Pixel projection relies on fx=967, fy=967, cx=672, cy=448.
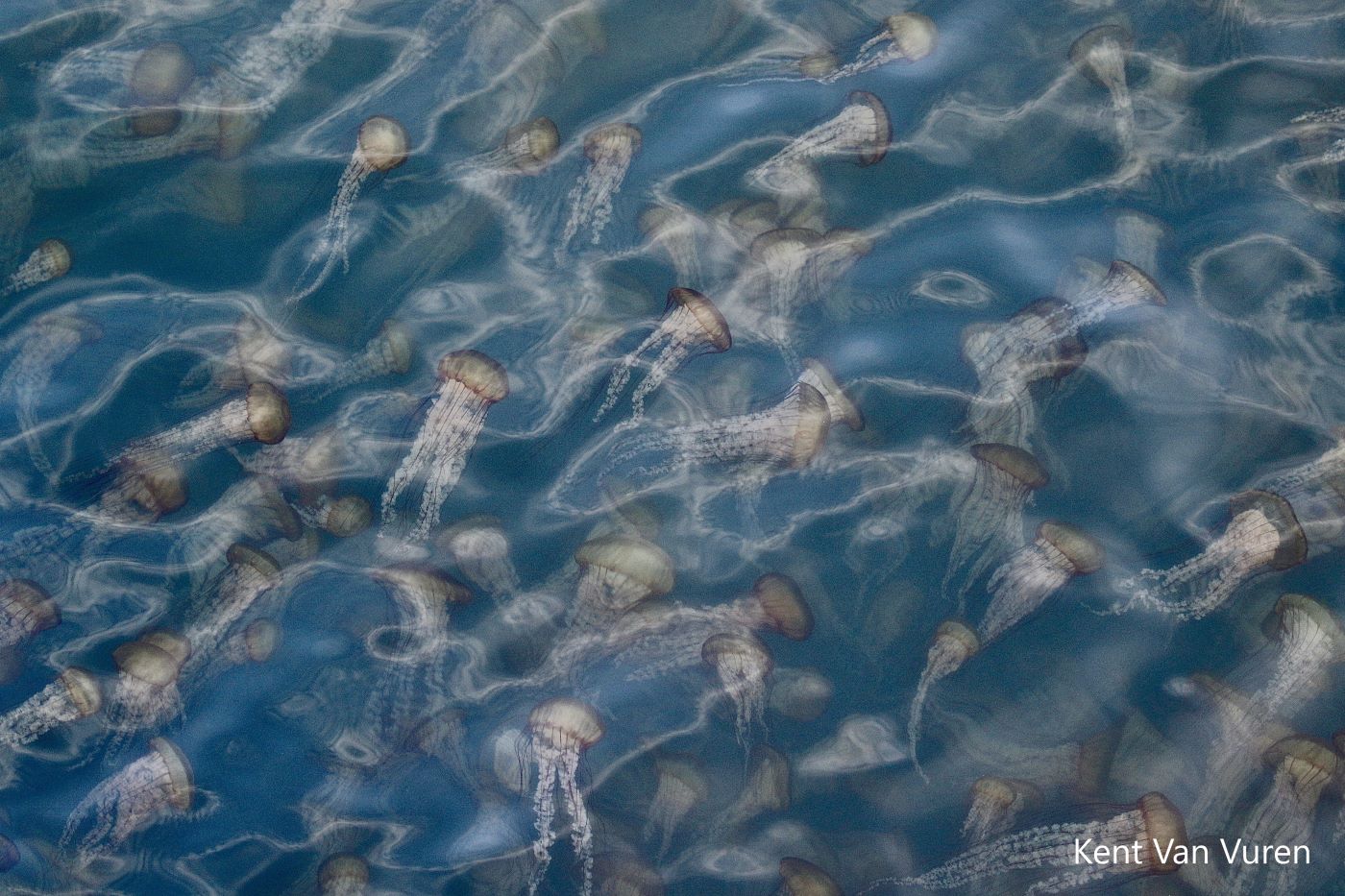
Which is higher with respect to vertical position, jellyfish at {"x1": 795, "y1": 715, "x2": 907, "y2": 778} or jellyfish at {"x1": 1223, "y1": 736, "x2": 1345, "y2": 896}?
jellyfish at {"x1": 795, "y1": 715, "x2": 907, "y2": 778}

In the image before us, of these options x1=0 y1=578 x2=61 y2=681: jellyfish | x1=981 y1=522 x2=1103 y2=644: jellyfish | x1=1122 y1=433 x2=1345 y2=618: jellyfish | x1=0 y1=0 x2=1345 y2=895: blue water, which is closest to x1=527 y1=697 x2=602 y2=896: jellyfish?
x1=0 y1=0 x2=1345 y2=895: blue water

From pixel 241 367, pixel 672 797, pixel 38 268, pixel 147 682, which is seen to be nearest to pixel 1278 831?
pixel 672 797

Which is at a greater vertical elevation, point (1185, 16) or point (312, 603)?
point (1185, 16)

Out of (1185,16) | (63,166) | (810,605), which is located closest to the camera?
(810,605)

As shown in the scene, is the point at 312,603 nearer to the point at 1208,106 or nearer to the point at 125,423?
the point at 125,423

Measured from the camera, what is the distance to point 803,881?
2.79 metres

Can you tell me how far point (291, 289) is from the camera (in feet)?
10.6

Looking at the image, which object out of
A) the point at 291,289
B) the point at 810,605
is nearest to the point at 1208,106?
the point at 810,605

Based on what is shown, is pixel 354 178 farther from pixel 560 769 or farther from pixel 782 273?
pixel 560 769

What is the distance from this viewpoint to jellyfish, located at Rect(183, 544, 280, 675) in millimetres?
2896

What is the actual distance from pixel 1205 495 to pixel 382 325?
8.96ft

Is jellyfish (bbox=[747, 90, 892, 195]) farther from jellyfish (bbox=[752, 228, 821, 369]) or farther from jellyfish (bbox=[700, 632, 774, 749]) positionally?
jellyfish (bbox=[700, 632, 774, 749])

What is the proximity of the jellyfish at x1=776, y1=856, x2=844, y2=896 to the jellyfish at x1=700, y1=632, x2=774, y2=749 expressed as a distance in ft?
1.18

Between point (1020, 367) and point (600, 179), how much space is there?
1542 mm
